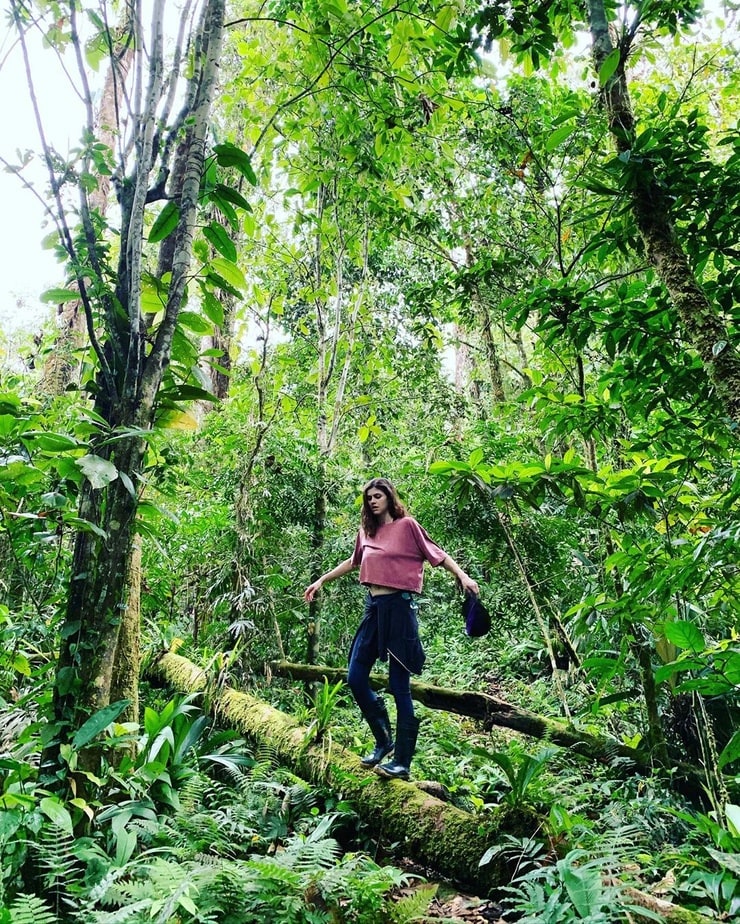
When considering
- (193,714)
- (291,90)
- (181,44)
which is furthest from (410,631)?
(291,90)

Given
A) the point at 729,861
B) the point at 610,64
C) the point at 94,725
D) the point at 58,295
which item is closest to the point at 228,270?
the point at 58,295

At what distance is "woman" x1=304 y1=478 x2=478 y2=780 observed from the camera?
12.0 ft

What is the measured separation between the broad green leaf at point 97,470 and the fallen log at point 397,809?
2.43 m

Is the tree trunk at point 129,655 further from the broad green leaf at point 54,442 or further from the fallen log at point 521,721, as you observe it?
the fallen log at point 521,721

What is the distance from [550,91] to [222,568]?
5.94m

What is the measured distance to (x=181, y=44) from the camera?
8.74 ft

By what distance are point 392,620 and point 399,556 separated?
1.33 feet

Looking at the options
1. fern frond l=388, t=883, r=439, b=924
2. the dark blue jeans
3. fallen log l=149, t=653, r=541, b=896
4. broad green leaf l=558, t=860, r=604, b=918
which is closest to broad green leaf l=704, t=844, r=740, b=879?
broad green leaf l=558, t=860, r=604, b=918

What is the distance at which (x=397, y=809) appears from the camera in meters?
3.26

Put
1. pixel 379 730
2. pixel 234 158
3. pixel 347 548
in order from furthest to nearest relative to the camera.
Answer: pixel 347 548, pixel 379 730, pixel 234 158

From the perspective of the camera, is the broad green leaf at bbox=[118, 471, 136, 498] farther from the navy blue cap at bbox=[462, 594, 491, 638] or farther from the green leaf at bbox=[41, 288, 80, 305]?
the navy blue cap at bbox=[462, 594, 491, 638]

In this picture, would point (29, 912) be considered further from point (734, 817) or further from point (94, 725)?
point (734, 817)

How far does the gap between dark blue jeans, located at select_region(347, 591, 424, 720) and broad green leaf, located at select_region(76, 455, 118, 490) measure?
2229mm

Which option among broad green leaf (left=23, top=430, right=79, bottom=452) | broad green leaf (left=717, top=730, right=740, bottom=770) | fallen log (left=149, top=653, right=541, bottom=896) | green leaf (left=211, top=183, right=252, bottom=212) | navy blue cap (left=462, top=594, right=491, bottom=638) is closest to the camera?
broad green leaf (left=717, top=730, right=740, bottom=770)
